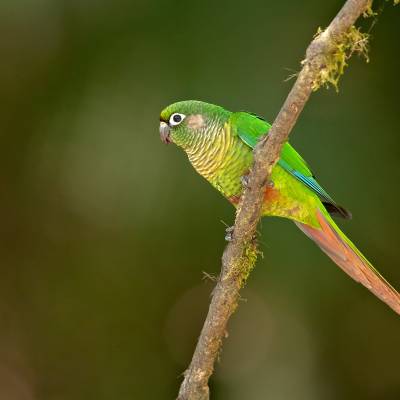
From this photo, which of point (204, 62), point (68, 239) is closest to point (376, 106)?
point (204, 62)

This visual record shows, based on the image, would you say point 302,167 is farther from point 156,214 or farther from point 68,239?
point 68,239

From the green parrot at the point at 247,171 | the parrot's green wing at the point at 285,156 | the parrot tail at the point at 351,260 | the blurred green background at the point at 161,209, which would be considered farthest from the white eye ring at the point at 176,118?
the blurred green background at the point at 161,209

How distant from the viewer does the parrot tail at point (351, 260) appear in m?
2.76

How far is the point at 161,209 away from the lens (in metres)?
4.50

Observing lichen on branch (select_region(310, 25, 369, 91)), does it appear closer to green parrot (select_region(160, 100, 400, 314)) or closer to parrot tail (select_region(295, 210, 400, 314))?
green parrot (select_region(160, 100, 400, 314))

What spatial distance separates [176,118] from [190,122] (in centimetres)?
10

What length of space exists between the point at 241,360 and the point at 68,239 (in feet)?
5.30

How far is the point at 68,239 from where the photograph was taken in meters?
4.66

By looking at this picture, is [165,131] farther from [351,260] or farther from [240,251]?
[351,260]

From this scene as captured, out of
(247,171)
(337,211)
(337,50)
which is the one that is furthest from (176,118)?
(337,50)

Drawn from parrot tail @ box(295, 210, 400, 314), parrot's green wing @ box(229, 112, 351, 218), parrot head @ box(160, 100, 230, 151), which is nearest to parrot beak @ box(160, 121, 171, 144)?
parrot head @ box(160, 100, 230, 151)

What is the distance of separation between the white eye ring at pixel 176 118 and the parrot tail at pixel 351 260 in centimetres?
84

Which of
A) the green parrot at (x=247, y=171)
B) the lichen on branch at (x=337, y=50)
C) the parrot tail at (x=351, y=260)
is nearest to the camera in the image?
the lichen on branch at (x=337, y=50)

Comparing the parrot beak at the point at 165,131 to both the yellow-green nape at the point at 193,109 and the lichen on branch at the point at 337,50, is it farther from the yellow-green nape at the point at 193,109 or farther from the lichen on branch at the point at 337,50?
the lichen on branch at the point at 337,50
